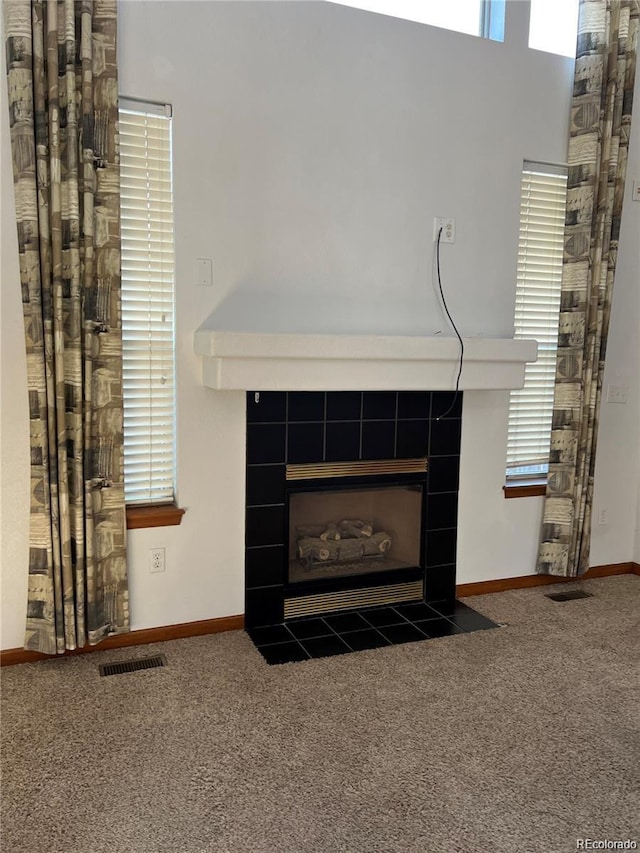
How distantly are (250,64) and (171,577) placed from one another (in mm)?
2099

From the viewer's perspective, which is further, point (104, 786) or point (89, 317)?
point (89, 317)

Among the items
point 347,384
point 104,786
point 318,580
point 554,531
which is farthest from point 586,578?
Answer: point 104,786

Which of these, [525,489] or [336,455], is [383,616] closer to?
[336,455]

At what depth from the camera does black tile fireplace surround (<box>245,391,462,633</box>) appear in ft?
9.62

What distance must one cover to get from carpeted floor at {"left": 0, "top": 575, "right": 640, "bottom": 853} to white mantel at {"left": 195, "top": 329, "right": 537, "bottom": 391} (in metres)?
1.10

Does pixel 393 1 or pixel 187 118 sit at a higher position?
pixel 393 1

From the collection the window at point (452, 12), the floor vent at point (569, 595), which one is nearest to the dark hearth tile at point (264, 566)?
the floor vent at point (569, 595)

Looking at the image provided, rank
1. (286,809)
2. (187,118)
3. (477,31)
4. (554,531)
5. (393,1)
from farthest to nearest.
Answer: (554,531) < (477,31) < (393,1) < (187,118) < (286,809)

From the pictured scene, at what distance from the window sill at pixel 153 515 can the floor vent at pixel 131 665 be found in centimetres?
51

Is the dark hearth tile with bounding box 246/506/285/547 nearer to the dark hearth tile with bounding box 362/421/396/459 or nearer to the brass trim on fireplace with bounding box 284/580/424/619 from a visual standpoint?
the brass trim on fireplace with bounding box 284/580/424/619

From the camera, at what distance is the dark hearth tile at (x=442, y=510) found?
10.8ft

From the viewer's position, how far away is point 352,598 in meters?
3.18

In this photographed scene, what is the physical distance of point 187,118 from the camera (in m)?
2.65

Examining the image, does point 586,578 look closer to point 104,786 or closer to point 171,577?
point 171,577
